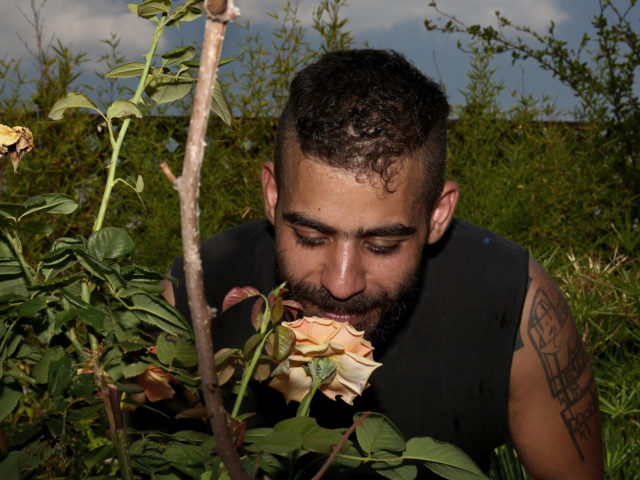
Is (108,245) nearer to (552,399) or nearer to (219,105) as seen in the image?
(219,105)

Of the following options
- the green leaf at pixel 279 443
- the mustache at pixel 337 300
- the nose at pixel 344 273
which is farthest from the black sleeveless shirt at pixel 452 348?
the green leaf at pixel 279 443

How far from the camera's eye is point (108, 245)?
584 millimetres

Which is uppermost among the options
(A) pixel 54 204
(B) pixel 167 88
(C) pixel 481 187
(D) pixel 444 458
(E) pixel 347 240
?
(B) pixel 167 88

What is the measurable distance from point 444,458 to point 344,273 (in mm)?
792

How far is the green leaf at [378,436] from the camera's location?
617mm

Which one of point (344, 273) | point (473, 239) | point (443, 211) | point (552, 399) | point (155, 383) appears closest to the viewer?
point (155, 383)

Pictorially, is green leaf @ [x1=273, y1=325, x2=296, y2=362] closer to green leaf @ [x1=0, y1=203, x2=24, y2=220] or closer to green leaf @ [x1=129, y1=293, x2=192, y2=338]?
green leaf @ [x1=129, y1=293, x2=192, y2=338]

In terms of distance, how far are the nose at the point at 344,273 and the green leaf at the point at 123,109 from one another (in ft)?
2.74

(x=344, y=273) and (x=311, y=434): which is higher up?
(x=311, y=434)

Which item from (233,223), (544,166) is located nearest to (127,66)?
(233,223)

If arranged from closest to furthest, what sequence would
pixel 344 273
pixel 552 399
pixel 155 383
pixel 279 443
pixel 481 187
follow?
pixel 279 443 → pixel 155 383 → pixel 344 273 → pixel 552 399 → pixel 481 187

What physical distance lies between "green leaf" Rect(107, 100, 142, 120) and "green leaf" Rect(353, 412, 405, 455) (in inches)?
15.0

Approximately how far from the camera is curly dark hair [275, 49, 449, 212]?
1486 millimetres

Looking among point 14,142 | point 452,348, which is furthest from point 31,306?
point 452,348
